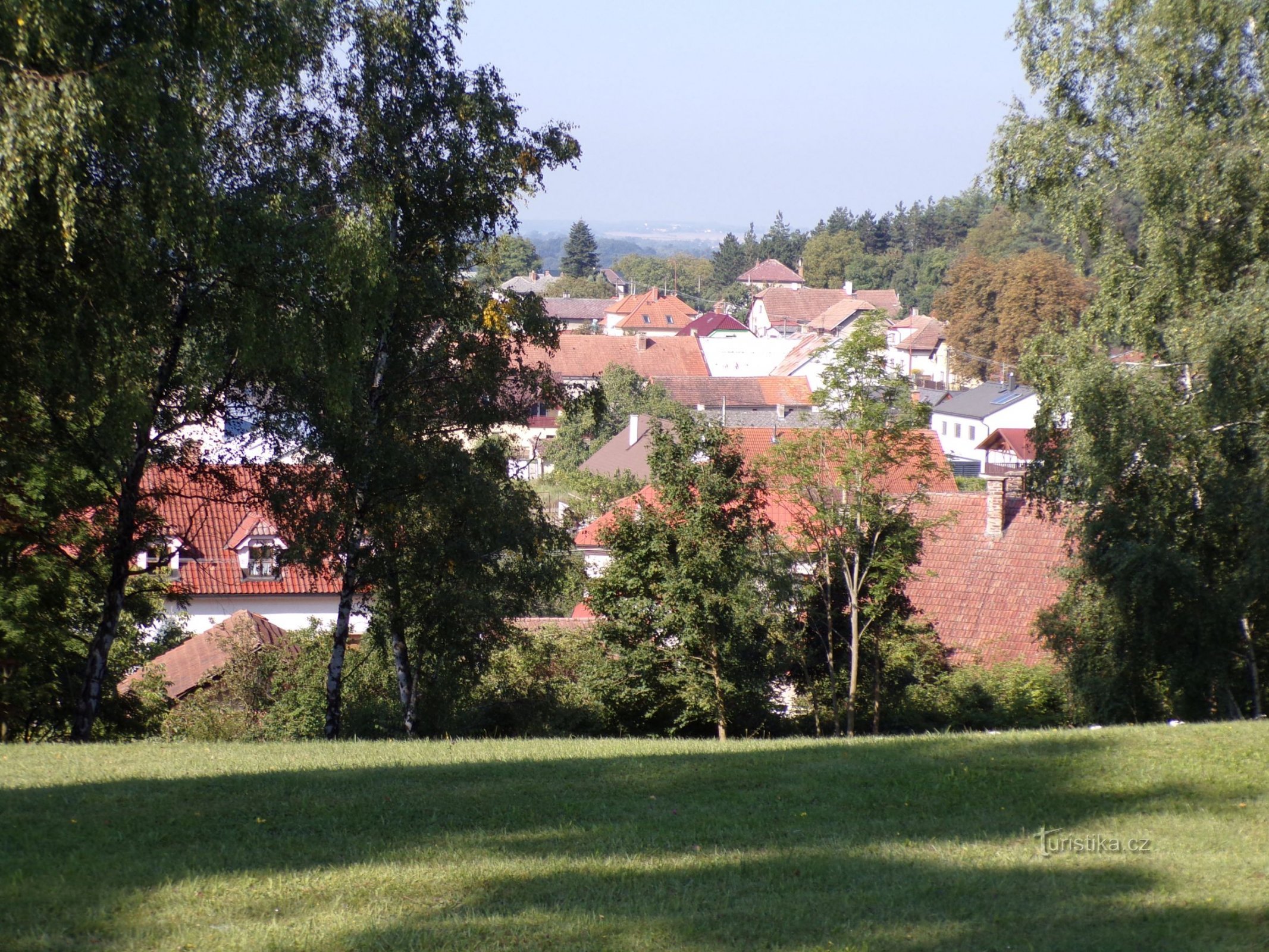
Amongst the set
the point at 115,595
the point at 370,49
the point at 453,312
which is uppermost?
the point at 370,49

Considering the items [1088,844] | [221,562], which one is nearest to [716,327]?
[221,562]

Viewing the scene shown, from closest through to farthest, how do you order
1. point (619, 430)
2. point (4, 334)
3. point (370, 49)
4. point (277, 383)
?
point (4, 334)
point (277, 383)
point (370, 49)
point (619, 430)

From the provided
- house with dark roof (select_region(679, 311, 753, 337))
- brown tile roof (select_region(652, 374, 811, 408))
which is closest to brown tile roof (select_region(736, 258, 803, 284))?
house with dark roof (select_region(679, 311, 753, 337))

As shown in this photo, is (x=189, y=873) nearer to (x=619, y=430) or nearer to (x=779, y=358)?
(x=619, y=430)

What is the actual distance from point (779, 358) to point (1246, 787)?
345 feet

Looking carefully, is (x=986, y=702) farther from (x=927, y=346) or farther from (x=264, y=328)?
(x=927, y=346)

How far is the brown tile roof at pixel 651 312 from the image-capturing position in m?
141

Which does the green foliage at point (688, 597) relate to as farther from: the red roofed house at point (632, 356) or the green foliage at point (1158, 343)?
the red roofed house at point (632, 356)

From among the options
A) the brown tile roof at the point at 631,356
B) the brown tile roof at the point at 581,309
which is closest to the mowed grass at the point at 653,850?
the brown tile roof at the point at 631,356

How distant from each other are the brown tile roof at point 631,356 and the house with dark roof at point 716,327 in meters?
17.2

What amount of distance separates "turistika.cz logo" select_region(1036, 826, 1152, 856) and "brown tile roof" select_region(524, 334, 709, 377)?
3782 inches

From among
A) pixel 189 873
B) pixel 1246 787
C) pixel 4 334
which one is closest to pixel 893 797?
pixel 1246 787

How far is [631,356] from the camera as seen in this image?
107625 millimetres

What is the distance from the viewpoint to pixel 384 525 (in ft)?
56.5
